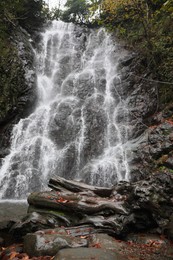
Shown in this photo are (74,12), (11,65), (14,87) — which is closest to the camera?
(14,87)

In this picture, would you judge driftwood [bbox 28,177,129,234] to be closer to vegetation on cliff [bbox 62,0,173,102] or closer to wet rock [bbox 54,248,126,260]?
wet rock [bbox 54,248,126,260]

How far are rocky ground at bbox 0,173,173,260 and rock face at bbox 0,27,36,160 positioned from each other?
9.02m

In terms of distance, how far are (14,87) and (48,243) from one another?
14.5m

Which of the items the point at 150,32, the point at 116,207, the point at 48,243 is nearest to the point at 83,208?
the point at 116,207

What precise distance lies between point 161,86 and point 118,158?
20.2 feet


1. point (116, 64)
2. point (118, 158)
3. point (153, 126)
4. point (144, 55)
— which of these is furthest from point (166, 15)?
point (118, 158)

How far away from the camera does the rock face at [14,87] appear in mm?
16391

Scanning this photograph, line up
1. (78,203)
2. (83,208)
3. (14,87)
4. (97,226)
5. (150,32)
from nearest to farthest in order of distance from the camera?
1. (97,226)
2. (83,208)
3. (78,203)
4. (150,32)
5. (14,87)

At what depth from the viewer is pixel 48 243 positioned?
4832mm

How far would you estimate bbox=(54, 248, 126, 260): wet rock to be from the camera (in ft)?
13.6

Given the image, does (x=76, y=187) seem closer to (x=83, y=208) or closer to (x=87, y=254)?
(x=83, y=208)

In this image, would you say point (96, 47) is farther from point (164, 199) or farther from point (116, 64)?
point (164, 199)

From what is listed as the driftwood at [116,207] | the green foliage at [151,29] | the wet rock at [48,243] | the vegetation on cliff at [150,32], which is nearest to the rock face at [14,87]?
the vegetation on cliff at [150,32]

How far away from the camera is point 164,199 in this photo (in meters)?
5.99
